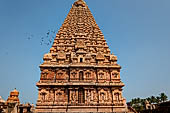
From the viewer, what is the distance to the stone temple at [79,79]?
20.0m

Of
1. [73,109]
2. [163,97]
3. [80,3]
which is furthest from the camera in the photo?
[163,97]

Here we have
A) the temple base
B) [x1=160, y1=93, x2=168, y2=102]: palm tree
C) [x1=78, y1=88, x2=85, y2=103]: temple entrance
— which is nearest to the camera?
the temple base

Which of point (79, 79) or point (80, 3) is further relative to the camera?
point (80, 3)

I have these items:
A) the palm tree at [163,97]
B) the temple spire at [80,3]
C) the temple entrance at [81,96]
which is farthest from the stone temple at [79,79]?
the palm tree at [163,97]

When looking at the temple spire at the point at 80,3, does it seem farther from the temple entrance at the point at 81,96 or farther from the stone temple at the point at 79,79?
the temple entrance at the point at 81,96

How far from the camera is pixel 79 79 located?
2167 cm

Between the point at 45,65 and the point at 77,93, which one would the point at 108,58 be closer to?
the point at 77,93

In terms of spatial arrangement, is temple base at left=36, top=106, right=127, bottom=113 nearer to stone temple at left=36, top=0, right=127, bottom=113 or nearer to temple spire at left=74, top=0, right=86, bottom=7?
stone temple at left=36, top=0, right=127, bottom=113

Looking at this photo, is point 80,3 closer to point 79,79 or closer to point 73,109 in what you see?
point 79,79

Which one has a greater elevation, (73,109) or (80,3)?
(80,3)

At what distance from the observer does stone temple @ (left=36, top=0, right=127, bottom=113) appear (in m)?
20.0

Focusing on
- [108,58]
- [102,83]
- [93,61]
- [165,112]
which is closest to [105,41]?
[108,58]

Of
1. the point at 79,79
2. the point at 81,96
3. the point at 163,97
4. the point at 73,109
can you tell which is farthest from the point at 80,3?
the point at 163,97

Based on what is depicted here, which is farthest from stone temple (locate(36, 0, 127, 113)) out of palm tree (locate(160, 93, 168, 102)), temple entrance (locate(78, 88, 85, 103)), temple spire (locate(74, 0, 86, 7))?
palm tree (locate(160, 93, 168, 102))
